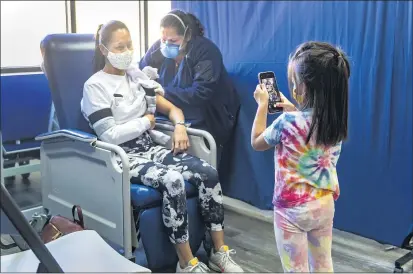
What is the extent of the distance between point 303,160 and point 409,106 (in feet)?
3.41

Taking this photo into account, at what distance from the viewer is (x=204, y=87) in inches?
107

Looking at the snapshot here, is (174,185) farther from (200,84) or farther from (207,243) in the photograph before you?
(200,84)

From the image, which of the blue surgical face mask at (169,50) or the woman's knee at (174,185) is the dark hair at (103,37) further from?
the woman's knee at (174,185)

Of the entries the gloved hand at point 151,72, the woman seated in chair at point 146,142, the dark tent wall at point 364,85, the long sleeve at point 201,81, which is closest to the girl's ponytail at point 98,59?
the woman seated in chair at point 146,142

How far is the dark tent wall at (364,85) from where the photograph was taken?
92.4 inches

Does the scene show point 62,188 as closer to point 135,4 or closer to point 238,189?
point 238,189

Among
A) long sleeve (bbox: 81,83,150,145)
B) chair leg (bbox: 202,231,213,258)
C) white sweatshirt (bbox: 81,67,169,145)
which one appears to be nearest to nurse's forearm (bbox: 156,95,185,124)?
white sweatshirt (bbox: 81,67,169,145)

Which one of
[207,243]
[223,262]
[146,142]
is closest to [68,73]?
[146,142]

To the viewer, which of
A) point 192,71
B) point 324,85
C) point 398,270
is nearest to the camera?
point 324,85

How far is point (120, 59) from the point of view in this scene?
2.33 meters

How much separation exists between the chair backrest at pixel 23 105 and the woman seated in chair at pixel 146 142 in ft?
3.74

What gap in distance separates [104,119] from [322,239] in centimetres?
110

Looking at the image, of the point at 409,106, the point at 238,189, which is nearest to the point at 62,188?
the point at 238,189

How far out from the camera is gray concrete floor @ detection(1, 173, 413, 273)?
90.7 inches
